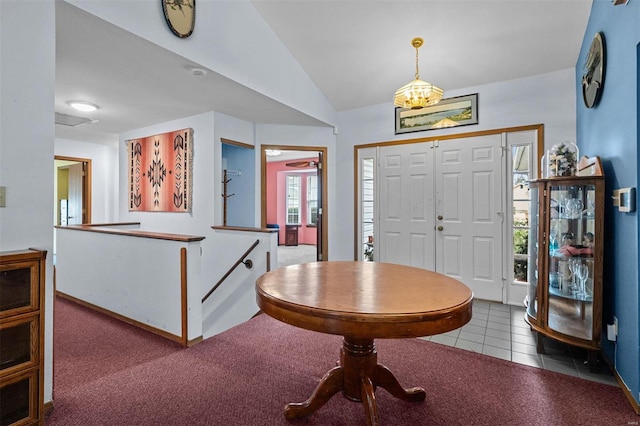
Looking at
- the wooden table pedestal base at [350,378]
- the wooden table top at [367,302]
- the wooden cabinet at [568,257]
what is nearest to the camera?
the wooden table top at [367,302]

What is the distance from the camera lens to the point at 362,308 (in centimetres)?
117

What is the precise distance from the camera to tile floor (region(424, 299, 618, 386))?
2227mm

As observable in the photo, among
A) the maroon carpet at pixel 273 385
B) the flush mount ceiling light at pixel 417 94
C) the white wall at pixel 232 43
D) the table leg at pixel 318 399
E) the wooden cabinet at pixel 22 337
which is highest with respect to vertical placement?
the white wall at pixel 232 43

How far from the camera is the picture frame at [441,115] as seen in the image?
3.94m

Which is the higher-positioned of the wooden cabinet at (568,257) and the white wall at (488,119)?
the white wall at (488,119)

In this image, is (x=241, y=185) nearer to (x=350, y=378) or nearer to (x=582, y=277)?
(x=350, y=378)

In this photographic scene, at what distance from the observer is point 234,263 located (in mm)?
3805

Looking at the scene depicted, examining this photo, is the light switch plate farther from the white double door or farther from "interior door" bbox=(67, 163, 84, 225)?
"interior door" bbox=(67, 163, 84, 225)

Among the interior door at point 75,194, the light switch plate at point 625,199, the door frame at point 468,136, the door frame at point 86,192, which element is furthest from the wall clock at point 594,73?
the interior door at point 75,194

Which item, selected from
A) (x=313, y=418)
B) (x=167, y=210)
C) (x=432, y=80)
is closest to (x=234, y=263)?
(x=167, y=210)

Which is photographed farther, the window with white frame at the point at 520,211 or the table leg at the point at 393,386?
the window with white frame at the point at 520,211

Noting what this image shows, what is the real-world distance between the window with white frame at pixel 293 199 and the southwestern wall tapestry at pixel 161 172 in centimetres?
474

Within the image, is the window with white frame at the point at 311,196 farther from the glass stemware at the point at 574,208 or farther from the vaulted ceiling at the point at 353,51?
the glass stemware at the point at 574,208

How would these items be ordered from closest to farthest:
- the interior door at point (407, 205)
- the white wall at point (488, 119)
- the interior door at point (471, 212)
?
the white wall at point (488, 119) < the interior door at point (471, 212) < the interior door at point (407, 205)
